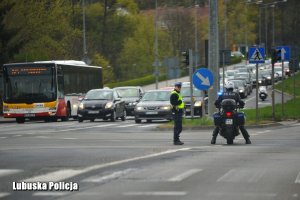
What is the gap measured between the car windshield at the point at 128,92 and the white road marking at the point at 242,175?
37597mm

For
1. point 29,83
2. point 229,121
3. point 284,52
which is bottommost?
point 229,121

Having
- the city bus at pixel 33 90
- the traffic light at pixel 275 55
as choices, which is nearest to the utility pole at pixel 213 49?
the traffic light at pixel 275 55

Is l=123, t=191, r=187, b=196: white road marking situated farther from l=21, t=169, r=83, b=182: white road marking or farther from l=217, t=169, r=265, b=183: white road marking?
l=21, t=169, r=83, b=182: white road marking

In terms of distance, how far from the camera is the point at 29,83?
4909cm

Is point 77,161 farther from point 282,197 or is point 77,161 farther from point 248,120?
point 248,120

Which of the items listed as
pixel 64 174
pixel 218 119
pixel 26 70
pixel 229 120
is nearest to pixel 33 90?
pixel 26 70

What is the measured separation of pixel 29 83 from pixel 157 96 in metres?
6.96

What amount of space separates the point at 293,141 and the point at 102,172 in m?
12.0

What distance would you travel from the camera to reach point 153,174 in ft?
55.9

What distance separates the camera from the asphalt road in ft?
46.4

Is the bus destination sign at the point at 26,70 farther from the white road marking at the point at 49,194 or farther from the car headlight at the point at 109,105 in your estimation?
the white road marking at the point at 49,194

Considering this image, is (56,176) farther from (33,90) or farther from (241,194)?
(33,90)

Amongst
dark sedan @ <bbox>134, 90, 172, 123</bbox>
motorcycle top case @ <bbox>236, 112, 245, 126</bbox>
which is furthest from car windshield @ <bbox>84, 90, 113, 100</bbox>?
motorcycle top case @ <bbox>236, 112, 245, 126</bbox>

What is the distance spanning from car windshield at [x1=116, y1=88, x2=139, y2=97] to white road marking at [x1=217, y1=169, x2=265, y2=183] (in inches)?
1480
